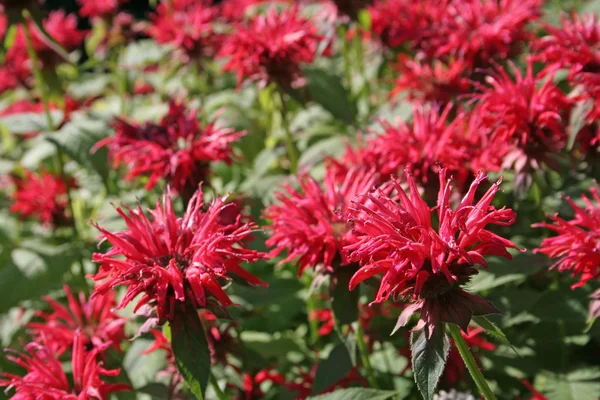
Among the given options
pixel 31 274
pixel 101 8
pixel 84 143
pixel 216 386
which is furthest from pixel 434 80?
pixel 101 8

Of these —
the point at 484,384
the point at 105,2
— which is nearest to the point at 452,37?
the point at 484,384

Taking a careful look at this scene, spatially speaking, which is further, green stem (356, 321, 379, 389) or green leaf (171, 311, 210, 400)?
green stem (356, 321, 379, 389)

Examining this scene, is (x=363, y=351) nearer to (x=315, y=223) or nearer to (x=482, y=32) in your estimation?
(x=315, y=223)

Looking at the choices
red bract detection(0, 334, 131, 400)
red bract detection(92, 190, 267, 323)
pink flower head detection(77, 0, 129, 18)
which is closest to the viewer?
red bract detection(92, 190, 267, 323)

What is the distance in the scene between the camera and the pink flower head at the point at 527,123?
1217 mm

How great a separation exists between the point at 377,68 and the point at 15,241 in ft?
4.06

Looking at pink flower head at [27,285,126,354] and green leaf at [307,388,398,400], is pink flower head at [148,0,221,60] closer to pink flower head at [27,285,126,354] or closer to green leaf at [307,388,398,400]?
pink flower head at [27,285,126,354]

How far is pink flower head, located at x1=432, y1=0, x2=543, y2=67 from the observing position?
61.6 inches

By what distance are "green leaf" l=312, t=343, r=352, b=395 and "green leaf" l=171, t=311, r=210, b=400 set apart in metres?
0.28

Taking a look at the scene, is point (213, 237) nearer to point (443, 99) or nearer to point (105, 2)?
point (443, 99)

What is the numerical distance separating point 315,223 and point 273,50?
58 cm

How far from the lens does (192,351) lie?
2.98 ft

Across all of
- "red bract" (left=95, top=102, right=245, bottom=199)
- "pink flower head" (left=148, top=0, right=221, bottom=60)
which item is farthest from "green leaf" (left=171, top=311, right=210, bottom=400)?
"pink flower head" (left=148, top=0, right=221, bottom=60)

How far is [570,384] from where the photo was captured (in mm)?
1268
